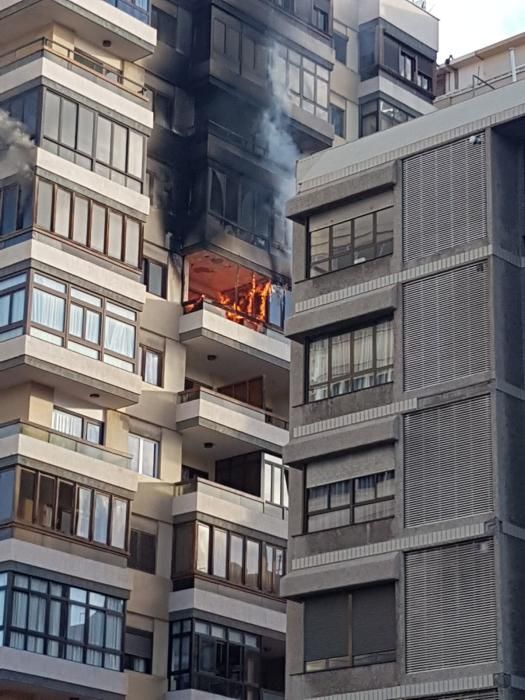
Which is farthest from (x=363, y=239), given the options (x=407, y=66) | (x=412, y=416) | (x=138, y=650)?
(x=407, y=66)

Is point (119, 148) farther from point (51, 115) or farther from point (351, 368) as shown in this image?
point (351, 368)

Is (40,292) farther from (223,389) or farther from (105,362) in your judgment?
(223,389)

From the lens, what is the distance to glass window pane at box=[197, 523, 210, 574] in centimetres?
5825

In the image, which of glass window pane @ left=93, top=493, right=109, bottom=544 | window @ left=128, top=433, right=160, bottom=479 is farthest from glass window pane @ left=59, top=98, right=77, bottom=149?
glass window pane @ left=93, top=493, right=109, bottom=544

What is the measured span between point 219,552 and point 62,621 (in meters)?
7.45

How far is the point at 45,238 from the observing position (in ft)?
182

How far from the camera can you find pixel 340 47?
72.1 m

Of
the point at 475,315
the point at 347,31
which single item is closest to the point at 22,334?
the point at 475,315

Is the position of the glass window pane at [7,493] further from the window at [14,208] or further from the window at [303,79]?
the window at [303,79]

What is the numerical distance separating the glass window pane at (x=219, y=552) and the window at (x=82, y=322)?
6345 mm

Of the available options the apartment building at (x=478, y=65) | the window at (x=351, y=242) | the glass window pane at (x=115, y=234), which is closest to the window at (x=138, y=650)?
the glass window pane at (x=115, y=234)

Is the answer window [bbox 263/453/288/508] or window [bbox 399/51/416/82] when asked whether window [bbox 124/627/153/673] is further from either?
window [bbox 399/51/416/82]

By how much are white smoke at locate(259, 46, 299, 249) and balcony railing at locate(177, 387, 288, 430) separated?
6.34 meters

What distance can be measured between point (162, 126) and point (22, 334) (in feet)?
38.2
